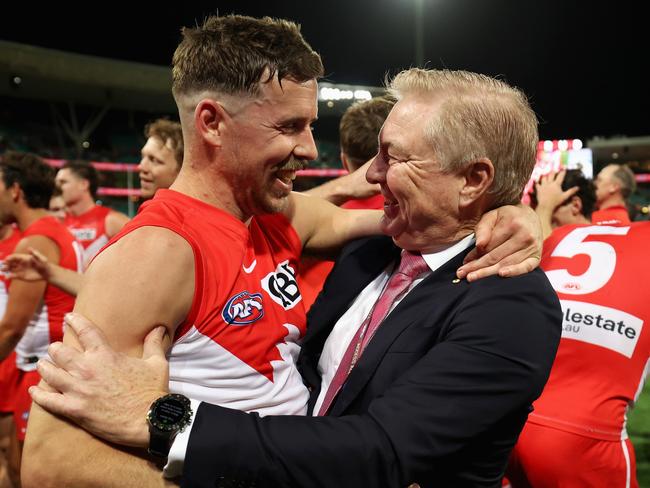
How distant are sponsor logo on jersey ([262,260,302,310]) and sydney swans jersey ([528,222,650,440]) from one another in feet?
5.40

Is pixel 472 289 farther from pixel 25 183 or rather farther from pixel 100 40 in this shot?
pixel 100 40

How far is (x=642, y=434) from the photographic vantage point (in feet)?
18.7

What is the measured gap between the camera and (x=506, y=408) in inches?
54.6

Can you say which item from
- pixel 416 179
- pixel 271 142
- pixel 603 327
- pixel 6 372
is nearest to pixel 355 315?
pixel 416 179

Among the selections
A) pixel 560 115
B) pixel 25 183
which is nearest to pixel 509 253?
pixel 25 183

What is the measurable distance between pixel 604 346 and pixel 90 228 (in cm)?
479

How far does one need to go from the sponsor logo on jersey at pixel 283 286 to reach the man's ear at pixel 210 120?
1.38 ft

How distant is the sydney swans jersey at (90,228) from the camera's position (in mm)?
5973

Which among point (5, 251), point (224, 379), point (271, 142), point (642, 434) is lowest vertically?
point (642, 434)

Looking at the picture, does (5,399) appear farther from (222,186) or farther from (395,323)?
(395,323)

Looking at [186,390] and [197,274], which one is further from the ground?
[197,274]

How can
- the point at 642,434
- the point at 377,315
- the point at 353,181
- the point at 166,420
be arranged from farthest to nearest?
1. the point at 642,434
2. the point at 353,181
3. the point at 377,315
4. the point at 166,420

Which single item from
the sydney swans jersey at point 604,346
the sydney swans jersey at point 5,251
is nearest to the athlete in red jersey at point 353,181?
the sydney swans jersey at point 604,346

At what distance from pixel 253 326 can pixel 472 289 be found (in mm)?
589
